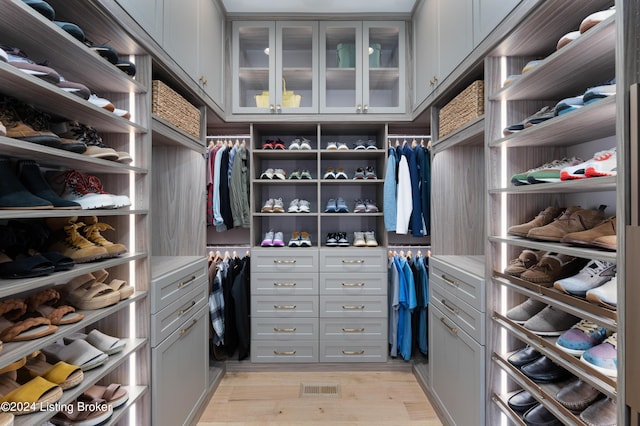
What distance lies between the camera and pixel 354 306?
258 centimetres

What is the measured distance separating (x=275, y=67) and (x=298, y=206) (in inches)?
43.9

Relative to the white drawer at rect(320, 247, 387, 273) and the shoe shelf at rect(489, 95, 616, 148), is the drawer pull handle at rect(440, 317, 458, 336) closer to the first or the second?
the white drawer at rect(320, 247, 387, 273)

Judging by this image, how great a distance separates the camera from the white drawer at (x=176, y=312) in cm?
151

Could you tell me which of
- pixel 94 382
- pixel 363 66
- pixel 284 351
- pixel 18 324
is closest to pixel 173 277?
pixel 94 382

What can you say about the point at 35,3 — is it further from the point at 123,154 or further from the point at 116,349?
the point at 116,349

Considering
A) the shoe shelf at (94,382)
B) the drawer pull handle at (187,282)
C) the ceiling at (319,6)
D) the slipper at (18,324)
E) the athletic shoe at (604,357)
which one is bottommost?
the shoe shelf at (94,382)

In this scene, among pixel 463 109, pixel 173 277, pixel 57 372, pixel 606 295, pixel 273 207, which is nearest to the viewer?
pixel 606 295

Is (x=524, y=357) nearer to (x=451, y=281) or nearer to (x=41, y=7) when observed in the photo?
(x=451, y=281)

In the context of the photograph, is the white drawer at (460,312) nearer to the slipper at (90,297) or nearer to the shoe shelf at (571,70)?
the shoe shelf at (571,70)

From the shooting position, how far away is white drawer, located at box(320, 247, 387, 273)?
2584 mm

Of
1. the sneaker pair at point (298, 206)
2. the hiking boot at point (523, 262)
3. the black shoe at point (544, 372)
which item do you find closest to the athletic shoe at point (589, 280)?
the hiking boot at point (523, 262)

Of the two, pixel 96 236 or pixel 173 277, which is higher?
pixel 96 236

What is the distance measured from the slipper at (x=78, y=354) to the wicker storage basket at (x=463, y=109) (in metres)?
1.98

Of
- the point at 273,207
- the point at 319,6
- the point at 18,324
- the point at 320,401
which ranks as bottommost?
the point at 320,401
